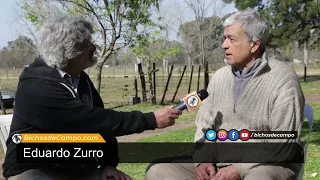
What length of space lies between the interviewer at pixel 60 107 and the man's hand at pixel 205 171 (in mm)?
523

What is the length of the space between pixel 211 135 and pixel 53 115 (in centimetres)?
116

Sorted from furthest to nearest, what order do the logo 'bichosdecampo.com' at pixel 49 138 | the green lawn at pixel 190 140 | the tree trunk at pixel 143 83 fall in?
the tree trunk at pixel 143 83, the green lawn at pixel 190 140, the logo 'bichosdecampo.com' at pixel 49 138

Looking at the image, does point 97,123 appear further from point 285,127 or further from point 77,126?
point 285,127

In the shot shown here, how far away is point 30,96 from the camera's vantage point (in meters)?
2.37

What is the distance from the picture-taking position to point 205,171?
2830mm

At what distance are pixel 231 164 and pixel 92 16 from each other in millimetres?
12930

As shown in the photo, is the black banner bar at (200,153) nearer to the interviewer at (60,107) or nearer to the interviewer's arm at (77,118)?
the interviewer at (60,107)

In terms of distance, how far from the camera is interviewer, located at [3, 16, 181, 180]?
7.84 ft

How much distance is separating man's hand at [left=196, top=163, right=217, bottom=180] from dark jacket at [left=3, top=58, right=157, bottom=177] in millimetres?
576

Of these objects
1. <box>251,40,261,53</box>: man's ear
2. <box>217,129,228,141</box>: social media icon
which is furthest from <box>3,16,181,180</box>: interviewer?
<box>251,40,261,53</box>: man's ear

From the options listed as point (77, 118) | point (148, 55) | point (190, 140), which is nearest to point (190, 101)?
point (77, 118)

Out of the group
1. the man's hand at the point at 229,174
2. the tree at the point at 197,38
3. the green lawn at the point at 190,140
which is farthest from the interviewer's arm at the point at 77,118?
→ the tree at the point at 197,38

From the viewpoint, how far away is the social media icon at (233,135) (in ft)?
9.24

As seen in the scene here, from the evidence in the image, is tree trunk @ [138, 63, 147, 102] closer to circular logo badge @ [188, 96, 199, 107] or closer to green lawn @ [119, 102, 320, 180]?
green lawn @ [119, 102, 320, 180]
